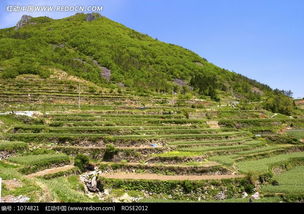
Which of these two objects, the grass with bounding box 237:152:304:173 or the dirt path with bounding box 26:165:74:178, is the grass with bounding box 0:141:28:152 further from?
the grass with bounding box 237:152:304:173

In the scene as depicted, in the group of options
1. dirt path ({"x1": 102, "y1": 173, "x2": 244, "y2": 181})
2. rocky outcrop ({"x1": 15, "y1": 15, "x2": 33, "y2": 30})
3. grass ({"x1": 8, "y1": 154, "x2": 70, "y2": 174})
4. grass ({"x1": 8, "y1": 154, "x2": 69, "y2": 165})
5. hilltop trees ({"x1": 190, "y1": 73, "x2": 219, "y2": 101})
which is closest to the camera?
grass ({"x1": 8, "y1": 154, "x2": 70, "y2": 174})

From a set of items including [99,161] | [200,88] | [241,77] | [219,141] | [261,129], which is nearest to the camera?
[99,161]

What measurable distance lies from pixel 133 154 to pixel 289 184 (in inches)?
535

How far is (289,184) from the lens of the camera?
21484 mm

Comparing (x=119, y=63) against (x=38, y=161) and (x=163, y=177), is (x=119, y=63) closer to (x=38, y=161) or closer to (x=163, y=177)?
(x=38, y=161)

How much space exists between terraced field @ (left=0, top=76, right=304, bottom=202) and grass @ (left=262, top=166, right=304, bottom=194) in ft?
0.32

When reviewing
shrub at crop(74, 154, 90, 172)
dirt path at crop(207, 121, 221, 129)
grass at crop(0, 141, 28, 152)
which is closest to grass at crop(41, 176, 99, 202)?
shrub at crop(74, 154, 90, 172)

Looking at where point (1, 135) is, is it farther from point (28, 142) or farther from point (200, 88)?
point (200, 88)

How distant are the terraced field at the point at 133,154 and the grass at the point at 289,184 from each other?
10 cm

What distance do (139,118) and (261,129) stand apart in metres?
21.2

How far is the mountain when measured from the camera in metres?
70.4

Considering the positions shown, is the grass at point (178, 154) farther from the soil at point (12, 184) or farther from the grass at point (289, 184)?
the soil at point (12, 184)

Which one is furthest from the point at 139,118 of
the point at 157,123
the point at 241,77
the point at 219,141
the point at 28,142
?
the point at 241,77

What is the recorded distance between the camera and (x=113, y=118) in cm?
3672
